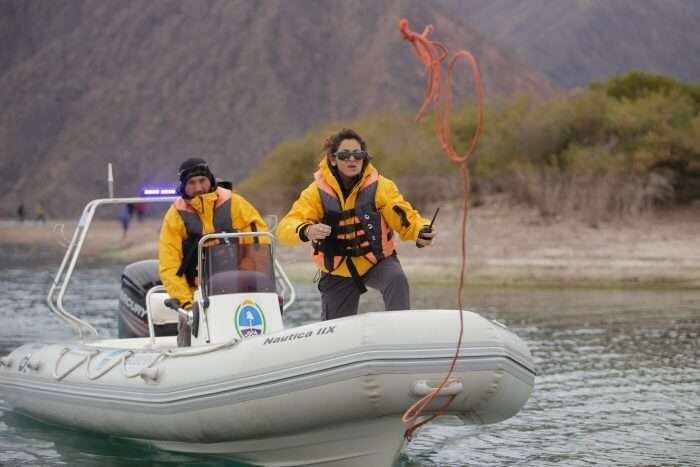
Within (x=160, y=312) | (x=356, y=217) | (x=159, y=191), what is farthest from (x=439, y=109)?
(x=160, y=312)

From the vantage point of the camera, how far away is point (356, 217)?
7.36 metres

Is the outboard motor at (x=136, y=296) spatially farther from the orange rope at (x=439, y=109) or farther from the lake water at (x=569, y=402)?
the orange rope at (x=439, y=109)

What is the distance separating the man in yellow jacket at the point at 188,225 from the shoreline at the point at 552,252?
12.9 m

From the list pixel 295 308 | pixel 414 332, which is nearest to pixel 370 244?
pixel 414 332

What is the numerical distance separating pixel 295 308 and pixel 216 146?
160ft

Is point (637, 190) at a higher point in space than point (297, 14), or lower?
lower

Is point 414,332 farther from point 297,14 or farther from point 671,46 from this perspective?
point 671,46

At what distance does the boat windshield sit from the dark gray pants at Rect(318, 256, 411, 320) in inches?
24.6

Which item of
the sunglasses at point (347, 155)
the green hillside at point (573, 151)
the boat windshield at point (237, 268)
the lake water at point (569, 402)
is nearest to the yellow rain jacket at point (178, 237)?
the boat windshield at point (237, 268)

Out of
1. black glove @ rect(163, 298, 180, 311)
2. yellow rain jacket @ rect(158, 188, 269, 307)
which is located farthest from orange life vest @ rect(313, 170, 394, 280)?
black glove @ rect(163, 298, 180, 311)

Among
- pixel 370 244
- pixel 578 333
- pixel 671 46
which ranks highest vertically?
pixel 671 46

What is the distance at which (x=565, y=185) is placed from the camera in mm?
26547

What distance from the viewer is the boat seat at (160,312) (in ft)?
30.3

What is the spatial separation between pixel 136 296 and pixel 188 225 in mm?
1679
